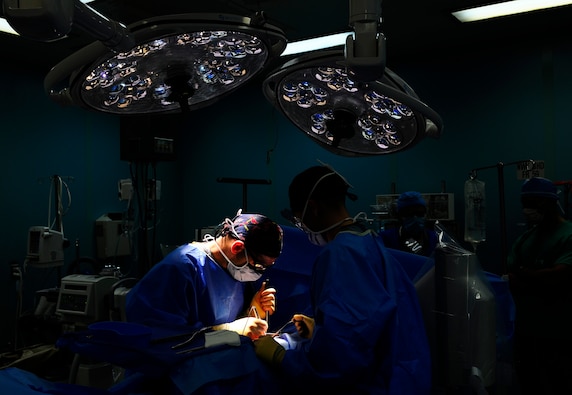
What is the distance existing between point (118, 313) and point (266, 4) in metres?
2.45

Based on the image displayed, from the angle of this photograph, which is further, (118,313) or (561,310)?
(118,313)

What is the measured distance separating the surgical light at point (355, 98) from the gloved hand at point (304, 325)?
73 cm

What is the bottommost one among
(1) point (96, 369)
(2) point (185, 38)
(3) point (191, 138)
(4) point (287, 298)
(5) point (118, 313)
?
(1) point (96, 369)

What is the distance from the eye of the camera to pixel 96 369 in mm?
3143

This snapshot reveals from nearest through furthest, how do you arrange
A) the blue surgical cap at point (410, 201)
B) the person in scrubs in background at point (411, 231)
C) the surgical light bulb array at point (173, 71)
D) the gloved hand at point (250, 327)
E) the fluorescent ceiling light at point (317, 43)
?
the surgical light bulb array at point (173, 71)
the gloved hand at point (250, 327)
the person in scrubs in background at point (411, 231)
the blue surgical cap at point (410, 201)
the fluorescent ceiling light at point (317, 43)

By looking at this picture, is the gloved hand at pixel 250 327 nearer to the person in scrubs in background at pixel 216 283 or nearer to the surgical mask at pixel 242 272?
the person in scrubs in background at pixel 216 283

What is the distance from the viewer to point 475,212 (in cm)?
454

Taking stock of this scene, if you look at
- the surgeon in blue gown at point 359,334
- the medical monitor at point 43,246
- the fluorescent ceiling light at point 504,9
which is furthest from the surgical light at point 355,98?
the medical monitor at point 43,246

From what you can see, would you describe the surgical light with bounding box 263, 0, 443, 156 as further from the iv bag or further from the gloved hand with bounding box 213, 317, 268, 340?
the iv bag

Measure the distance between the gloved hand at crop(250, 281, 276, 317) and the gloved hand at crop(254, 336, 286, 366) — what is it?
815mm

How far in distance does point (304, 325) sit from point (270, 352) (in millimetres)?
443

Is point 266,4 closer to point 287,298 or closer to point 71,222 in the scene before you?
point 287,298

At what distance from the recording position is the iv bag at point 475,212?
178 inches

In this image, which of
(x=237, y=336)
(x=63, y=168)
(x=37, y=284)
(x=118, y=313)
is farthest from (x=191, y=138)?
(x=237, y=336)
